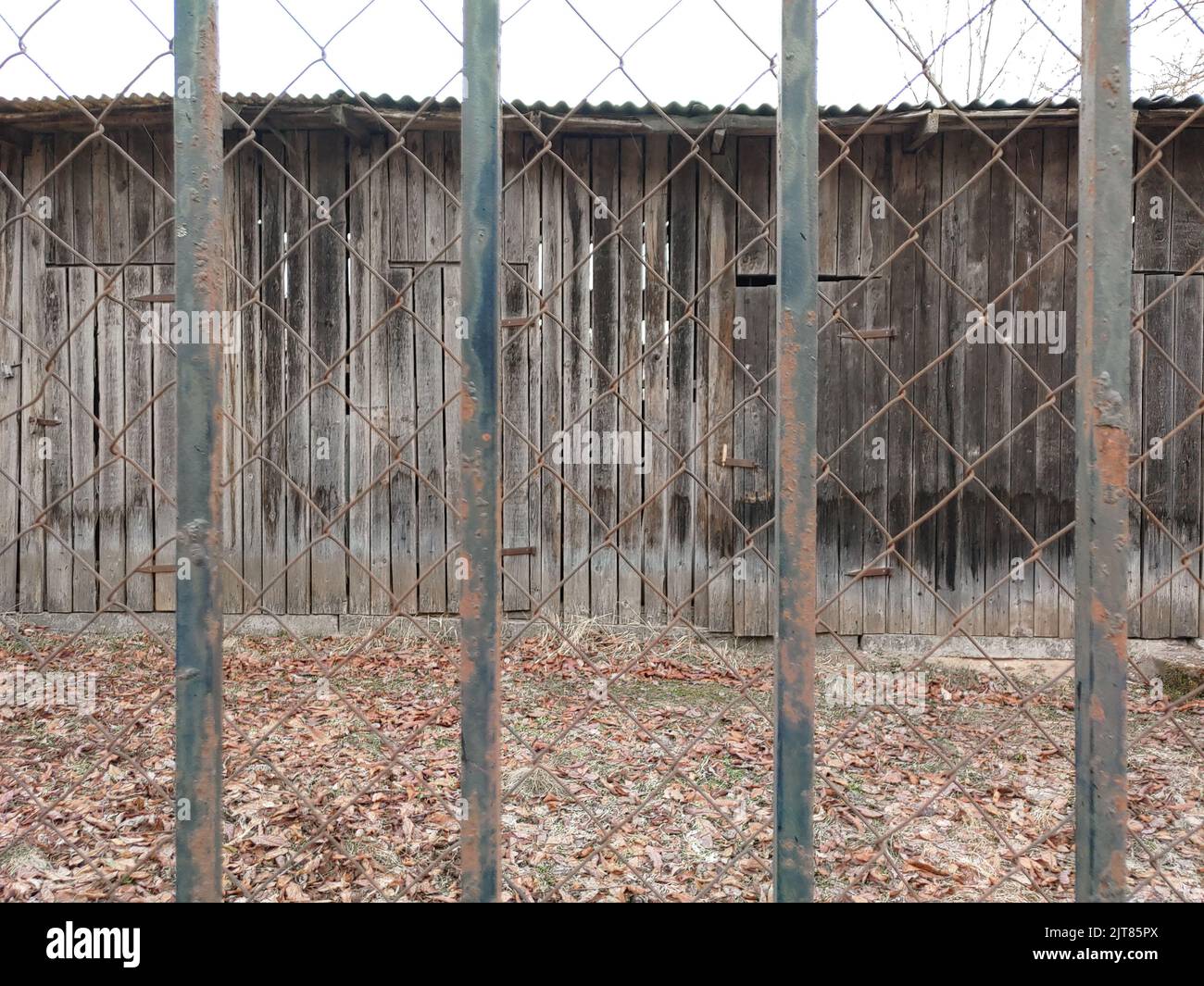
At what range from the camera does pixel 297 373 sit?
5.47 meters

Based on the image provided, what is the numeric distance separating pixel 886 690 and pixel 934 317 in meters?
2.98

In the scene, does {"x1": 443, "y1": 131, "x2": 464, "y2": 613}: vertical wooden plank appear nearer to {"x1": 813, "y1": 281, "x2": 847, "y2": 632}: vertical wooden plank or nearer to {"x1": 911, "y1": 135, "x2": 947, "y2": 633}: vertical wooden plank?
{"x1": 813, "y1": 281, "x2": 847, "y2": 632}: vertical wooden plank

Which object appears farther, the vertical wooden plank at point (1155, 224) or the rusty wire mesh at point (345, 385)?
the rusty wire mesh at point (345, 385)

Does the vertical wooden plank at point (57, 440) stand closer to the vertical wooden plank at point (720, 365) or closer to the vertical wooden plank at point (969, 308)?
the vertical wooden plank at point (720, 365)

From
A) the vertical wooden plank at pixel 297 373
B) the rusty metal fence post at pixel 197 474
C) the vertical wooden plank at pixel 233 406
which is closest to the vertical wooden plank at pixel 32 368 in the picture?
the vertical wooden plank at pixel 233 406

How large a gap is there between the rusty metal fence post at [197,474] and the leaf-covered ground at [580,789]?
0.38 metres

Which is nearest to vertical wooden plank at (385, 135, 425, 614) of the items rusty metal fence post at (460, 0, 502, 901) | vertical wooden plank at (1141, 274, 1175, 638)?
rusty metal fence post at (460, 0, 502, 901)

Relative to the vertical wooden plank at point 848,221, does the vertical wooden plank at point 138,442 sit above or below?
below

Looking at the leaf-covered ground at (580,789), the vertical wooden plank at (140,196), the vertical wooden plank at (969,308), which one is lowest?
the leaf-covered ground at (580,789)

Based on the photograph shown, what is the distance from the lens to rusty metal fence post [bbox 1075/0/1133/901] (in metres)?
0.90

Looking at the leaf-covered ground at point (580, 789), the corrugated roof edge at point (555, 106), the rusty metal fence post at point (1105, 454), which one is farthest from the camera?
the corrugated roof edge at point (555, 106)

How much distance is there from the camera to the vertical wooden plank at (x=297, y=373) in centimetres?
538

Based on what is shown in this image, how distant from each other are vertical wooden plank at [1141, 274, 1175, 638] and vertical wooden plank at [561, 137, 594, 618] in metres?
4.43
